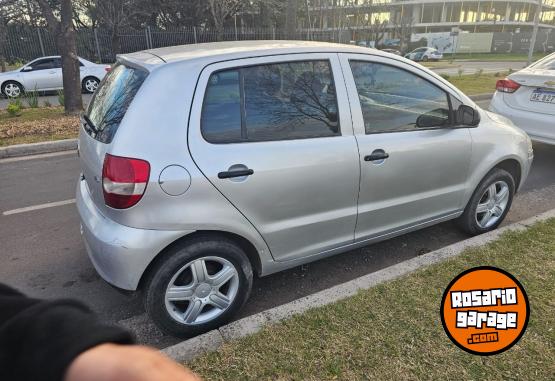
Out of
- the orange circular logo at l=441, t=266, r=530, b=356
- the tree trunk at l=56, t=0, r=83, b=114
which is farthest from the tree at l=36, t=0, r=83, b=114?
the orange circular logo at l=441, t=266, r=530, b=356

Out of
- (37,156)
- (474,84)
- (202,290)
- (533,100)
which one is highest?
(533,100)

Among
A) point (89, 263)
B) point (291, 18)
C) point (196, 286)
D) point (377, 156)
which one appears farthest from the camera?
point (291, 18)

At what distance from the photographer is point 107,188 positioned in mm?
2436

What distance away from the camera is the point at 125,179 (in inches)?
93.0

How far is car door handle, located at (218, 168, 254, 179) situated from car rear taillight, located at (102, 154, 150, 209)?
1.35 ft

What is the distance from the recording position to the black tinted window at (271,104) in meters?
2.58

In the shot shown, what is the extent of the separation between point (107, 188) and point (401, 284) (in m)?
1.98

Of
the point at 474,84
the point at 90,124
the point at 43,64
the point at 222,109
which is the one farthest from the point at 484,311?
the point at 43,64

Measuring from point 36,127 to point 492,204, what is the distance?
8.11 m

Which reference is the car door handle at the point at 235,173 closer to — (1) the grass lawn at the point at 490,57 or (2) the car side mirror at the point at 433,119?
(2) the car side mirror at the point at 433,119

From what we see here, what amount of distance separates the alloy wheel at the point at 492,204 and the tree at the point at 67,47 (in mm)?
8907

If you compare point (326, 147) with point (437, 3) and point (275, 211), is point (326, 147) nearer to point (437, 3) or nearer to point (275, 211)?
point (275, 211)

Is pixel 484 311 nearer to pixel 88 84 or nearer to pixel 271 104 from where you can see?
pixel 271 104

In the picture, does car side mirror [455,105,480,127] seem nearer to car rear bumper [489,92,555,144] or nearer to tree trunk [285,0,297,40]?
car rear bumper [489,92,555,144]
